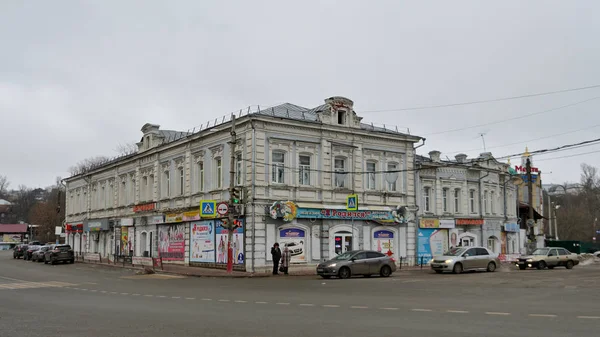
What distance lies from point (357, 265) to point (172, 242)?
16536 millimetres

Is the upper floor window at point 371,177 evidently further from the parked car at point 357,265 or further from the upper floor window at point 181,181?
the upper floor window at point 181,181

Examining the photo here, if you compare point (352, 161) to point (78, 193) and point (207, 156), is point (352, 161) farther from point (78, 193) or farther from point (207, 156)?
point (78, 193)

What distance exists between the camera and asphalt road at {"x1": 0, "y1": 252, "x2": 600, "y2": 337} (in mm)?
10742

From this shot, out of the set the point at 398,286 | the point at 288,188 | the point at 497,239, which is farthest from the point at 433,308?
the point at 497,239

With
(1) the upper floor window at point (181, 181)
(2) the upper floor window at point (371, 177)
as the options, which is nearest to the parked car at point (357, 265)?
(2) the upper floor window at point (371, 177)

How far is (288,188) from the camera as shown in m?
33.7

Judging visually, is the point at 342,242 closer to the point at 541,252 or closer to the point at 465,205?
the point at 541,252

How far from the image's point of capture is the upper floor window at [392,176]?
38656 millimetres

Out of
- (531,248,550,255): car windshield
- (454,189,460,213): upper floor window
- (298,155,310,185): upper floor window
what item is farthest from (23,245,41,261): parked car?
(531,248,550,255): car windshield

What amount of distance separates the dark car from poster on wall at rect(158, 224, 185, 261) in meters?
10.2

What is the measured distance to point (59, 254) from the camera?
46.8 meters

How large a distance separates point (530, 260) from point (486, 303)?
2343 cm

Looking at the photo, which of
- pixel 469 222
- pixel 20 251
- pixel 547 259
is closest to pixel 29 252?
pixel 20 251

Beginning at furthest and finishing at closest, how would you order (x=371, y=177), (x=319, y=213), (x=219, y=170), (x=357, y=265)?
(x=371, y=177)
(x=219, y=170)
(x=319, y=213)
(x=357, y=265)
